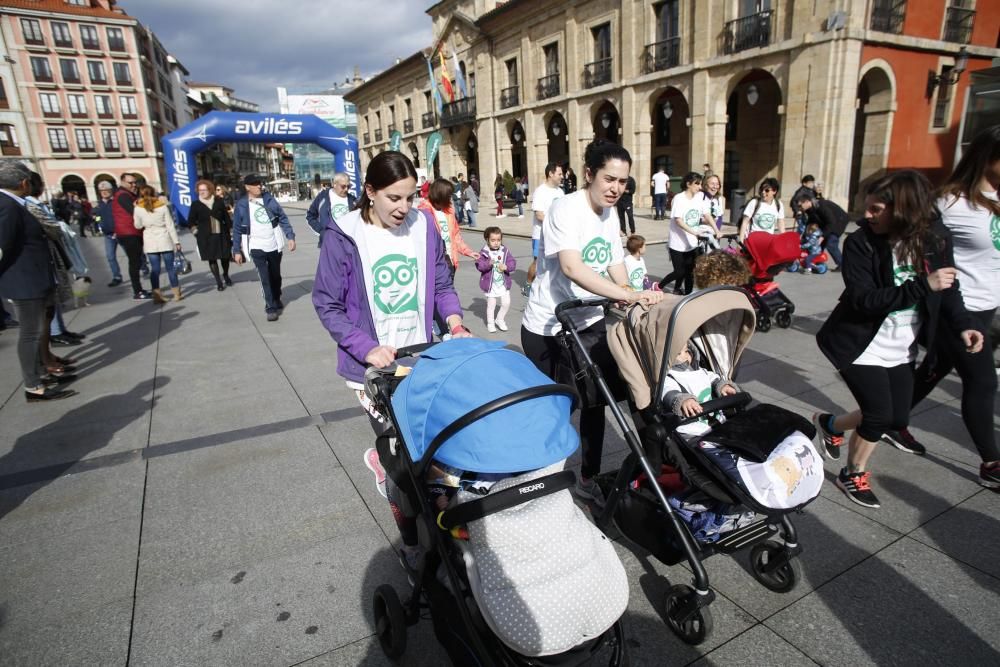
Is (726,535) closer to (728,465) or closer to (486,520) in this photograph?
(728,465)

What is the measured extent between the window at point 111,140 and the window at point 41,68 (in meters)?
5.94

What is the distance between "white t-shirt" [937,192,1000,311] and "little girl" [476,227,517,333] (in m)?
4.38

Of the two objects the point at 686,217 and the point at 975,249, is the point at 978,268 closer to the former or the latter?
the point at 975,249

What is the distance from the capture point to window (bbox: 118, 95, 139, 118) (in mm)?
55406

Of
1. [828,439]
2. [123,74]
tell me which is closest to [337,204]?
[828,439]

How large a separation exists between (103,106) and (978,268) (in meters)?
70.3

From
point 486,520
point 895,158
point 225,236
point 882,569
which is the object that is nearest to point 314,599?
point 486,520

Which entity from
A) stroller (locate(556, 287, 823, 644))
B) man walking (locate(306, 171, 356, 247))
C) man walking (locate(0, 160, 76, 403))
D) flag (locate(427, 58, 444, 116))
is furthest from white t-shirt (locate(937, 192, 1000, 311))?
flag (locate(427, 58, 444, 116))

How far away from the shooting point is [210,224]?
387 inches

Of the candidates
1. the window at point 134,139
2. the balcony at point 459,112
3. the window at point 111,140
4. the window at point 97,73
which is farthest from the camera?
the window at point 134,139

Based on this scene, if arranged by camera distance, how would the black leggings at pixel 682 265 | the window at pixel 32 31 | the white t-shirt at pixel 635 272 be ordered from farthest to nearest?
the window at pixel 32 31
the black leggings at pixel 682 265
the white t-shirt at pixel 635 272

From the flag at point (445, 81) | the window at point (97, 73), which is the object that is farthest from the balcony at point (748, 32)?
the window at point (97, 73)

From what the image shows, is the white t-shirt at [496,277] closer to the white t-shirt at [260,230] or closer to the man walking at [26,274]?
the white t-shirt at [260,230]

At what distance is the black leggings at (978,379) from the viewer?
3.20 metres
